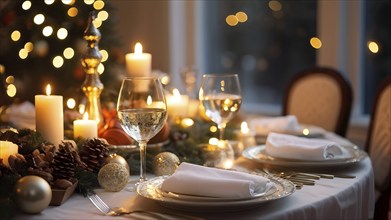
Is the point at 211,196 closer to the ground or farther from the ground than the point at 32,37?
closer to the ground

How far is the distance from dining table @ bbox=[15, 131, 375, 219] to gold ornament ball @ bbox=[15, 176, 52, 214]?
0.02 m

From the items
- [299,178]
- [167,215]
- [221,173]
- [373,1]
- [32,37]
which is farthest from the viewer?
[32,37]

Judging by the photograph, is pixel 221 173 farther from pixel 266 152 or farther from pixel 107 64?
pixel 107 64

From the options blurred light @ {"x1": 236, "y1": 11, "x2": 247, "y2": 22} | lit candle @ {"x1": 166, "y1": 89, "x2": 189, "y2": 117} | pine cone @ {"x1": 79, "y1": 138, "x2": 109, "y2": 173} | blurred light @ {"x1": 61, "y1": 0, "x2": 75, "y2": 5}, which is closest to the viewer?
pine cone @ {"x1": 79, "y1": 138, "x2": 109, "y2": 173}

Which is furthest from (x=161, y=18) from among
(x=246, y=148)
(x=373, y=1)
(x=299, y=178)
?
(x=299, y=178)

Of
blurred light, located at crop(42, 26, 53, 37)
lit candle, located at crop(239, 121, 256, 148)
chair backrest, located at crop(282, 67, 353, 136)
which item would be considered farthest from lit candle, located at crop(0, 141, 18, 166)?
blurred light, located at crop(42, 26, 53, 37)

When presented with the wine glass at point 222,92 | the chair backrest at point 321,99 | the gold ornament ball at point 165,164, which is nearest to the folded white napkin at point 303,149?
the wine glass at point 222,92

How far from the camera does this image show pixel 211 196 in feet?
3.78

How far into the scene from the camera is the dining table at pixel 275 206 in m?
1.14

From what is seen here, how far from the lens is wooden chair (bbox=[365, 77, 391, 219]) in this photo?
214cm

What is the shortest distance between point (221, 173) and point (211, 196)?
0.09 meters

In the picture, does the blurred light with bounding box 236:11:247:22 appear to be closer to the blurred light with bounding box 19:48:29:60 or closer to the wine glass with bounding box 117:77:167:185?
the blurred light with bounding box 19:48:29:60

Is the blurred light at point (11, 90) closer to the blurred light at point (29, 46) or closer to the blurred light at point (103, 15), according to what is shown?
the blurred light at point (29, 46)

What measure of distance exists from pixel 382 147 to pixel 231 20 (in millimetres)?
2070
